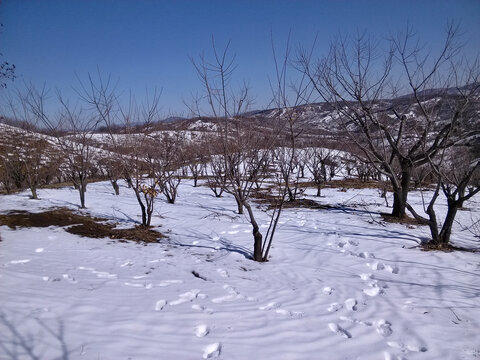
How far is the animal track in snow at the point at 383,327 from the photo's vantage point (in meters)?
2.46

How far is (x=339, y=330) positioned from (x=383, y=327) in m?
0.44

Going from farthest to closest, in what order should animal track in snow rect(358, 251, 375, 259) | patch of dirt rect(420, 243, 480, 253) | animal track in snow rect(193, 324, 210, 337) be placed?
patch of dirt rect(420, 243, 480, 253)
animal track in snow rect(358, 251, 375, 259)
animal track in snow rect(193, 324, 210, 337)

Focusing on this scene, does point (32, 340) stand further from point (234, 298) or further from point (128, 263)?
point (128, 263)

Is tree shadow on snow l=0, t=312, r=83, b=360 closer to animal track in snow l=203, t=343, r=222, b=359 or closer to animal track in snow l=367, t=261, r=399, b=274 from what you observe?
animal track in snow l=203, t=343, r=222, b=359

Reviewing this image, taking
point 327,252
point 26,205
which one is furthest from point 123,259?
point 26,205

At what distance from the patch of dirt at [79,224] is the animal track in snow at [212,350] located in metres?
3.55

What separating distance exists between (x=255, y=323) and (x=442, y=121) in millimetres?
6790

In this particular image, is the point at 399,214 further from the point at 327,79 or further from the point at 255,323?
the point at 255,323

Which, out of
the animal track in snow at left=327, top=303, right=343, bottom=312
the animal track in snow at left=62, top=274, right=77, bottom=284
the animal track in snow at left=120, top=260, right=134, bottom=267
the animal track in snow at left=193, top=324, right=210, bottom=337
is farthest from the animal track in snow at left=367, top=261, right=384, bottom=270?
the animal track in snow at left=62, top=274, right=77, bottom=284

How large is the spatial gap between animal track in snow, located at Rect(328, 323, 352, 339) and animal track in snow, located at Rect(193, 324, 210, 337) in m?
1.17

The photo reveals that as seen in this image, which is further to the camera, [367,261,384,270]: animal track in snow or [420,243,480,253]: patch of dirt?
[420,243,480,253]: patch of dirt

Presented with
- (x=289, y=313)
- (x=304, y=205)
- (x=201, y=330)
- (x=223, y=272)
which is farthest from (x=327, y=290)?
(x=304, y=205)

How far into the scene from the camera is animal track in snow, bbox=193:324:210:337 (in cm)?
237

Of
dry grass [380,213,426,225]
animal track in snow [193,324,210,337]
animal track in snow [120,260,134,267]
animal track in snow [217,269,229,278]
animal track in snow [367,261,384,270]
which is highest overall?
dry grass [380,213,426,225]
